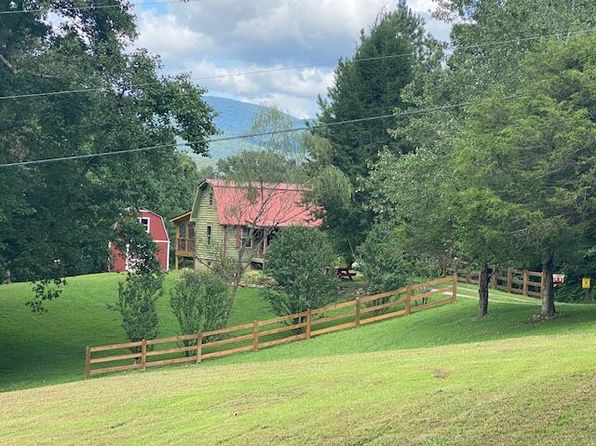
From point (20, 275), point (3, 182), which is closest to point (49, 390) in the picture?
point (3, 182)

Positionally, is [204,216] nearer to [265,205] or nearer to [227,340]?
[265,205]

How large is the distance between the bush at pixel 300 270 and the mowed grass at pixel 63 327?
5397mm

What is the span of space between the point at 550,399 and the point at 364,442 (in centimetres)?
223

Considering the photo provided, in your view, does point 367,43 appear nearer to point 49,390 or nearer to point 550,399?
point 49,390

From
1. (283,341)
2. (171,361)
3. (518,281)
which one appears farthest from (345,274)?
(171,361)

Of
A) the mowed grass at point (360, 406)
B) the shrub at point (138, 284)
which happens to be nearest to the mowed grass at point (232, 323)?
the shrub at point (138, 284)

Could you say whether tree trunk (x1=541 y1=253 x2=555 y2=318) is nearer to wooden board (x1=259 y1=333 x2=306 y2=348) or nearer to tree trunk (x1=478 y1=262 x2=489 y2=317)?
tree trunk (x1=478 y1=262 x2=489 y2=317)

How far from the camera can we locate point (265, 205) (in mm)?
32594

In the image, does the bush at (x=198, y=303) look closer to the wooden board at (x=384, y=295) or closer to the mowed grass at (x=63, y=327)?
the mowed grass at (x=63, y=327)

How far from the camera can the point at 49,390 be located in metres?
16.5

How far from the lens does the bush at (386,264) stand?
1174 inches

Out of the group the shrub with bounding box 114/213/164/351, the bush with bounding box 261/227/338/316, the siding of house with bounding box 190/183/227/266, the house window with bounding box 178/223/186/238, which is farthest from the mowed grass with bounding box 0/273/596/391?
the house window with bounding box 178/223/186/238

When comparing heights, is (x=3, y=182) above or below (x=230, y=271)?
above

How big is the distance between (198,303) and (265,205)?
7611mm
